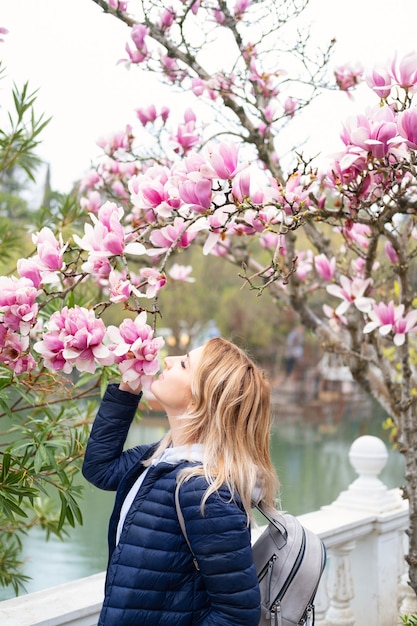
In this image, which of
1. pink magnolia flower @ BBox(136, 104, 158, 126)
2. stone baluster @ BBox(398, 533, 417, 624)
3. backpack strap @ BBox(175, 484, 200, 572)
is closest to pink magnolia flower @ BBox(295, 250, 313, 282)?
pink magnolia flower @ BBox(136, 104, 158, 126)

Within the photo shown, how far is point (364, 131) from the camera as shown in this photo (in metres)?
1.36

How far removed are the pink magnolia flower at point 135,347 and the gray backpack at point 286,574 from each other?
16.1 inches

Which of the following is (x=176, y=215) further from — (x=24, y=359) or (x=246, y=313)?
(x=246, y=313)

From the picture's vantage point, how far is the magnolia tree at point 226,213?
1.26 meters

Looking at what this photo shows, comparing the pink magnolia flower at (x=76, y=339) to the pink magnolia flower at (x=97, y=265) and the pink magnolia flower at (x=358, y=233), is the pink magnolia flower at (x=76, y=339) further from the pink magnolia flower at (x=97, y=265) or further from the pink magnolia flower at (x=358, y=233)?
the pink magnolia flower at (x=358, y=233)

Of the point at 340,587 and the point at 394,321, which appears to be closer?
the point at 394,321

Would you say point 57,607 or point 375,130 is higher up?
A: point 375,130

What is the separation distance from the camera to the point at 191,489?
1.37 m

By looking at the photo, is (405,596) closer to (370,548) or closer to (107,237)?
(370,548)

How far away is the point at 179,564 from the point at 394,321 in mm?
856

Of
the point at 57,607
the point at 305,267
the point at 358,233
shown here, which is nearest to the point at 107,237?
the point at 57,607

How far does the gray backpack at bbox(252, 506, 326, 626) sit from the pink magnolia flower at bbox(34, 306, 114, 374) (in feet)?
1.59

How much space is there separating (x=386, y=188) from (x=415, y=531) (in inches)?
42.7

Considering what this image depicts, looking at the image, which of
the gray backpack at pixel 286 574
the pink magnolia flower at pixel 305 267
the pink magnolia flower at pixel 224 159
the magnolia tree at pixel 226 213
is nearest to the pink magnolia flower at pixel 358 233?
the magnolia tree at pixel 226 213
